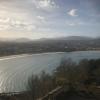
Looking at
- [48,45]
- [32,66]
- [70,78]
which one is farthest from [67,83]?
[32,66]

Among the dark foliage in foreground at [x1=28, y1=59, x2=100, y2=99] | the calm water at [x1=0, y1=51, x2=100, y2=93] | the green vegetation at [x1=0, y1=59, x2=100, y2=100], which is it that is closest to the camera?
the green vegetation at [x1=0, y1=59, x2=100, y2=100]

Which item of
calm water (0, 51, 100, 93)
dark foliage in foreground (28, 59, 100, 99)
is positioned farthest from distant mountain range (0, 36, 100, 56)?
dark foliage in foreground (28, 59, 100, 99)

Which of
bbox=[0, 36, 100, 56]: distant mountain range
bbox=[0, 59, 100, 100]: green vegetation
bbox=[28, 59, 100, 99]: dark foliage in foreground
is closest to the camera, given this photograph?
bbox=[0, 59, 100, 100]: green vegetation

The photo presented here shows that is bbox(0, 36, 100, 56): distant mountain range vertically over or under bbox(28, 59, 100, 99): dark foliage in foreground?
over

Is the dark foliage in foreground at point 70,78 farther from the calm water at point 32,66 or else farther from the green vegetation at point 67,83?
the calm water at point 32,66

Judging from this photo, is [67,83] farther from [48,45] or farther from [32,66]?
[32,66]

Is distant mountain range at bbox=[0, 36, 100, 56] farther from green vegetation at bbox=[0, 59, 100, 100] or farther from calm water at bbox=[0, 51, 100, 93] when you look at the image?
green vegetation at bbox=[0, 59, 100, 100]

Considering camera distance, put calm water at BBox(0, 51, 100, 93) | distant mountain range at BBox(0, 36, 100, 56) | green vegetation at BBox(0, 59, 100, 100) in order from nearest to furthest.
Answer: green vegetation at BBox(0, 59, 100, 100) → distant mountain range at BBox(0, 36, 100, 56) → calm water at BBox(0, 51, 100, 93)

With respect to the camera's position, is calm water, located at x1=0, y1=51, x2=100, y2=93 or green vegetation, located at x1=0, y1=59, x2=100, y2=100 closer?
green vegetation, located at x1=0, y1=59, x2=100, y2=100

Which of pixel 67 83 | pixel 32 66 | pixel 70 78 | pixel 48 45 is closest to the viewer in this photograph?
pixel 67 83

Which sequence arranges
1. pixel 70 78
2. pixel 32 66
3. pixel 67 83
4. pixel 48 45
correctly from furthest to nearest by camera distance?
pixel 32 66 → pixel 48 45 → pixel 70 78 → pixel 67 83

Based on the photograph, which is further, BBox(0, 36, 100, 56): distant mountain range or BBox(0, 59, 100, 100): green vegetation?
BBox(0, 36, 100, 56): distant mountain range
